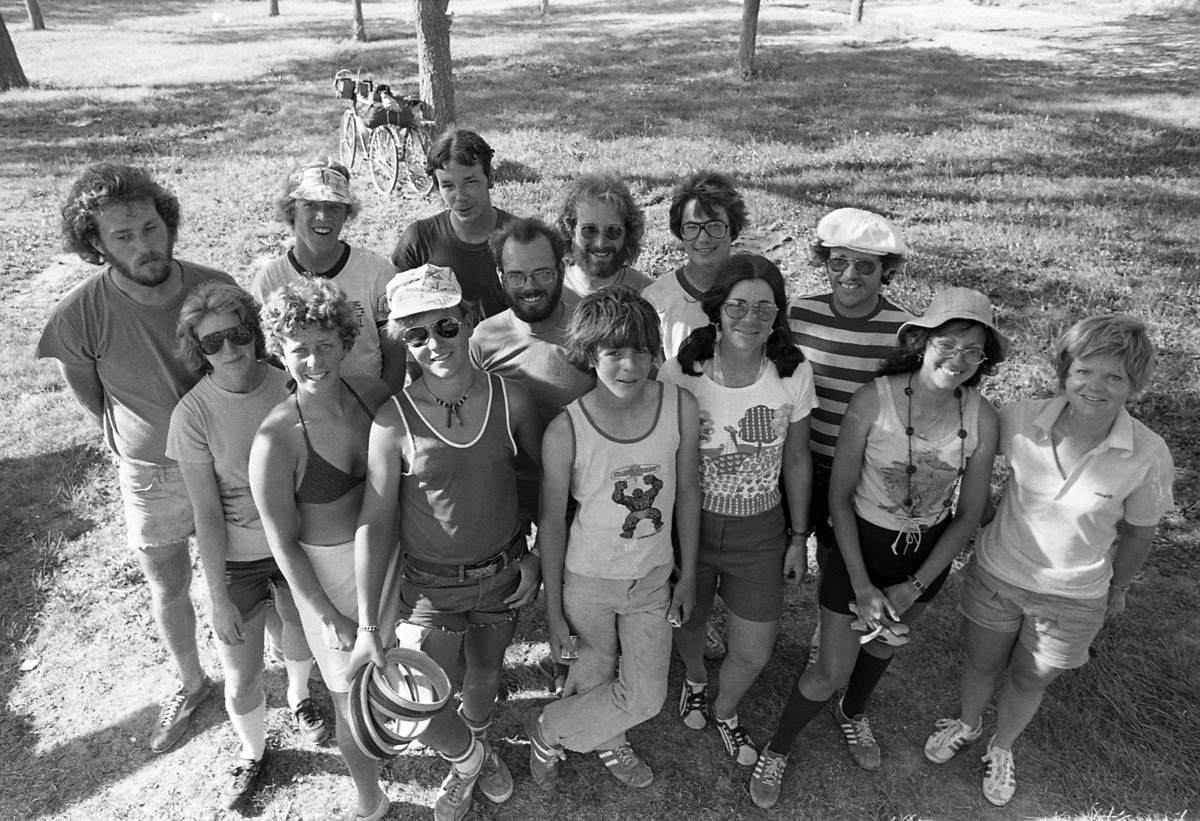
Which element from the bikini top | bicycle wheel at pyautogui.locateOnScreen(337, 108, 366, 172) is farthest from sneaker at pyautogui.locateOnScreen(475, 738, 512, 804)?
bicycle wheel at pyautogui.locateOnScreen(337, 108, 366, 172)

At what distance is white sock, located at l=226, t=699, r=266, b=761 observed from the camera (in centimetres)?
341

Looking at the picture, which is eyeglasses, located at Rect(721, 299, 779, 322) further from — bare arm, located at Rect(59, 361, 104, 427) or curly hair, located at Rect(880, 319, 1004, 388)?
bare arm, located at Rect(59, 361, 104, 427)

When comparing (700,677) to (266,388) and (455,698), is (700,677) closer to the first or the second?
(455,698)

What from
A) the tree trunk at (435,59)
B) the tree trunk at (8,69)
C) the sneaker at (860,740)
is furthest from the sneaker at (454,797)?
the tree trunk at (8,69)

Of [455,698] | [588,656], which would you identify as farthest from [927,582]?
[455,698]

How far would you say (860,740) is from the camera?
11.9ft

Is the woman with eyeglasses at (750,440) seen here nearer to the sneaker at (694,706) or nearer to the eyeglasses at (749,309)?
the eyeglasses at (749,309)

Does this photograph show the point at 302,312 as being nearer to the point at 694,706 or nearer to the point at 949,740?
the point at 694,706

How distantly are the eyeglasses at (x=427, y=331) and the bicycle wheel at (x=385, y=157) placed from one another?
7623 millimetres

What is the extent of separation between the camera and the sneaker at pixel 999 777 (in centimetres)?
340

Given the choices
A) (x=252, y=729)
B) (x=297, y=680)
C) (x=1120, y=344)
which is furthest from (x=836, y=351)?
(x=252, y=729)

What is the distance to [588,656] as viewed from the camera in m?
3.30

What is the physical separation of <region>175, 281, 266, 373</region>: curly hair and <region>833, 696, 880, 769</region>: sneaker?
118 inches

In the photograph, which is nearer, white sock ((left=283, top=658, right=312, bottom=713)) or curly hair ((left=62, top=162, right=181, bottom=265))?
curly hair ((left=62, top=162, right=181, bottom=265))
